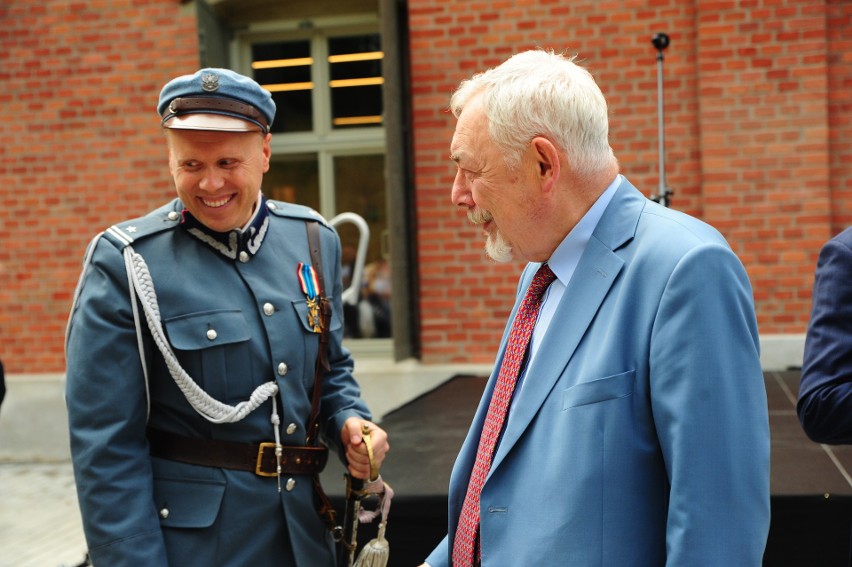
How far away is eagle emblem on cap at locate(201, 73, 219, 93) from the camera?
84.4 inches

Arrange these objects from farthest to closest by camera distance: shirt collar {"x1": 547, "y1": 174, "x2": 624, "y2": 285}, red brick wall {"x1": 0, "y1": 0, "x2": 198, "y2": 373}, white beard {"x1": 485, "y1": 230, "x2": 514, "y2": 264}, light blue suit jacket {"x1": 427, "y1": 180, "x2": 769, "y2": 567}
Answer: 1. red brick wall {"x1": 0, "y1": 0, "x2": 198, "y2": 373}
2. white beard {"x1": 485, "y1": 230, "x2": 514, "y2": 264}
3. shirt collar {"x1": 547, "y1": 174, "x2": 624, "y2": 285}
4. light blue suit jacket {"x1": 427, "y1": 180, "x2": 769, "y2": 567}

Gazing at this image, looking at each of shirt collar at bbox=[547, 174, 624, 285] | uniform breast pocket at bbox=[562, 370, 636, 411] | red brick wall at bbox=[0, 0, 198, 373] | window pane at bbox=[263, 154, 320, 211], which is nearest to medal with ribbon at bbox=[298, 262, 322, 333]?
shirt collar at bbox=[547, 174, 624, 285]

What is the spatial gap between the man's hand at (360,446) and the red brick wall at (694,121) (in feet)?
12.4

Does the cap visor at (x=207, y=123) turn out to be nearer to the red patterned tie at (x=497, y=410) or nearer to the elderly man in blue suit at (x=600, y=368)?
the elderly man in blue suit at (x=600, y=368)

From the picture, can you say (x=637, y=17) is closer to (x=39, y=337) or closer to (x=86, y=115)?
(x=86, y=115)

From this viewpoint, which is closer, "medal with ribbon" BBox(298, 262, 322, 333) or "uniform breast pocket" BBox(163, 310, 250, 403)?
"uniform breast pocket" BBox(163, 310, 250, 403)

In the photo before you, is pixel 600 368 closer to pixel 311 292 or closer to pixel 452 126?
pixel 311 292

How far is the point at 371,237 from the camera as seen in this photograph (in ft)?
21.8

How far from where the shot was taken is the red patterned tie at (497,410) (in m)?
1.64

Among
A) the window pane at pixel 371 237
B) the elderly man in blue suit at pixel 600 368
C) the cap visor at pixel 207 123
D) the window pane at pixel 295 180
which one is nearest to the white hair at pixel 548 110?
the elderly man in blue suit at pixel 600 368

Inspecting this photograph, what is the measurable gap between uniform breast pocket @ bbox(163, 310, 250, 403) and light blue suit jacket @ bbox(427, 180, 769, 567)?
0.83 meters

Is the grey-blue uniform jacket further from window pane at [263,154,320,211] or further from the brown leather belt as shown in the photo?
window pane at [263,154,320,211]

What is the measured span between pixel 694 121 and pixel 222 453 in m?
4.58

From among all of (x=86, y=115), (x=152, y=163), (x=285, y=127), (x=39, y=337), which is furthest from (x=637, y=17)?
(x=39, y=337)
